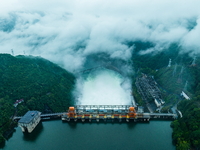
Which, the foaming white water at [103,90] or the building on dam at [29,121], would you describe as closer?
the building on dam at [29,121]

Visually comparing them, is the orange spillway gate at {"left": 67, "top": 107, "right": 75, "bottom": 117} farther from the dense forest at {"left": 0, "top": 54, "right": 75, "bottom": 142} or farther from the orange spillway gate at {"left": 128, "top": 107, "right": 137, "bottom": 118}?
the orange spillway gate at {"left": 128, "top": 107, "right": 137, "bottom": 118}

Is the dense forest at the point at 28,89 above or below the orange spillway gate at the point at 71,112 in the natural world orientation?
above

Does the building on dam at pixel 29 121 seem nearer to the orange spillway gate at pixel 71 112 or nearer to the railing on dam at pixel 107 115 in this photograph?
the railing on dam at pixel 107 115

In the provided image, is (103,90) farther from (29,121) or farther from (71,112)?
(29,121)

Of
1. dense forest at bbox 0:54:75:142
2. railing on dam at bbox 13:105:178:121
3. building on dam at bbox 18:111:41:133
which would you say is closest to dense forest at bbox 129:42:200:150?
railing on dam at bbox 13:105:178:121

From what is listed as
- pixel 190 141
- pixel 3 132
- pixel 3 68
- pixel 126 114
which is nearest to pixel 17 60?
pixel 3 68

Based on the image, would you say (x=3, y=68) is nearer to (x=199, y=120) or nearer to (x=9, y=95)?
(x=9, y=95)

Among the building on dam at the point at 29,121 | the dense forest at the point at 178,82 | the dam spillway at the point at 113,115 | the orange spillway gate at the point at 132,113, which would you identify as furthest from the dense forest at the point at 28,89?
the dense forest at the point at 178,82
